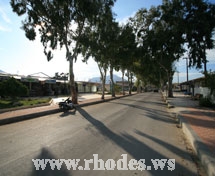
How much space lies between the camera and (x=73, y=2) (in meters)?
19.8

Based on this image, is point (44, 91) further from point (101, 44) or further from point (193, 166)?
point (193, 166)

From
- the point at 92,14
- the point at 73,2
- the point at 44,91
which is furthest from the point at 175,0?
the point at 44,91

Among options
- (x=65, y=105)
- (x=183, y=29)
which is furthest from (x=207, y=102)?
(x=65, y=105)

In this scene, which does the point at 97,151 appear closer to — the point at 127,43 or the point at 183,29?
the point at 183,29

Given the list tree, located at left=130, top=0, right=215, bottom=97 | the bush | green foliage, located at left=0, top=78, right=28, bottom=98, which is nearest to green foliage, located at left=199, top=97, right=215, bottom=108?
the bush

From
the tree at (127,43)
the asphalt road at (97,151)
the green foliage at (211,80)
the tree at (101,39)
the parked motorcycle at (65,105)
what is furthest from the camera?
the tree at (127,43)

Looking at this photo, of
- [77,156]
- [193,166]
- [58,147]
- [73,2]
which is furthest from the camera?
[73,2]

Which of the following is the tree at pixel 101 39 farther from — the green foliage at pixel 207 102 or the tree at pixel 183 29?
the green foliage at pixel 207 102

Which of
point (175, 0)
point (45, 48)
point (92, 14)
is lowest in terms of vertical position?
point (45, 48)

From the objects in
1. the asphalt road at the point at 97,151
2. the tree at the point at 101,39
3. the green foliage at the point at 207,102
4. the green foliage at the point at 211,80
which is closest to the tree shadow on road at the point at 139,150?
the asphalt road at the point at 97,151

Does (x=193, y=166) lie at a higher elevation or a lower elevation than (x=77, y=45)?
lower

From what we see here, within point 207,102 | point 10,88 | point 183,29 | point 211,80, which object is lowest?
point 207,102

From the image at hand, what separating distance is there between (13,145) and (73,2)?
16599mm

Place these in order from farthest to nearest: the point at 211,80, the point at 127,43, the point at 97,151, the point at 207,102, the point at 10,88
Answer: the point at 127,43 → the point at 10,88 → the point at 207,102 → the point at 211,80 → the point at 97,151
